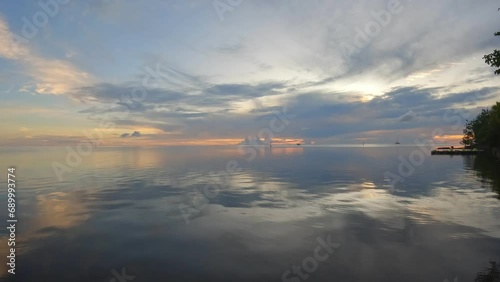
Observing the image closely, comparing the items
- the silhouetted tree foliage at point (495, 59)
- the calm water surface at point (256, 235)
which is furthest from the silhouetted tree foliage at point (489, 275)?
the silhouetted tree foliage at point (495, 59)

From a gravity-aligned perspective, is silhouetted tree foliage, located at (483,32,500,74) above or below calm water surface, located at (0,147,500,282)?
above

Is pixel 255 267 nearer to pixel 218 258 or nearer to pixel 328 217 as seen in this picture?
pixel 218 258

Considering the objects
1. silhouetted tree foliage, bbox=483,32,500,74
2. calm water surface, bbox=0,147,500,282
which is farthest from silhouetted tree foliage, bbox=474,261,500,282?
silhouetted tree foliage, bbox=483,32,500,74

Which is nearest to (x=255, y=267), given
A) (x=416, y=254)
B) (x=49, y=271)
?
(x=416, y=254)

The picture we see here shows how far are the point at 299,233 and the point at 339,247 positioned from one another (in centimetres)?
356

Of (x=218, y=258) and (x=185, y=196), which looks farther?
(x=185, y=196)

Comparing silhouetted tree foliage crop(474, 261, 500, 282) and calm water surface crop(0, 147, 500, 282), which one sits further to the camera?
calm water surface crop(0, 147, 500, 282)

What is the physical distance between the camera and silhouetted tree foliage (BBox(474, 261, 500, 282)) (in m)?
14.0

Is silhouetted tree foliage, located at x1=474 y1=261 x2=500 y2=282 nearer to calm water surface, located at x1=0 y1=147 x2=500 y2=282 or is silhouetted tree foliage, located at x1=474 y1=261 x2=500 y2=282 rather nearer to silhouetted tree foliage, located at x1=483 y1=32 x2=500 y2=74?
calm water surface, located at x1=0 y1=147 x2=500 y2=282

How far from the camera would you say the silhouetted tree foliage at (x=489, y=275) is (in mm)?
14049

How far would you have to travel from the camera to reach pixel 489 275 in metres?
14.5

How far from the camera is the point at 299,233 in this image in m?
21.8

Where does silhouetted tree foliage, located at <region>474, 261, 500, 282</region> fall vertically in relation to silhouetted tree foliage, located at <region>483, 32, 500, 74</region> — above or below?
below

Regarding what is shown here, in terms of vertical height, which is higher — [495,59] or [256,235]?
[495,59]
